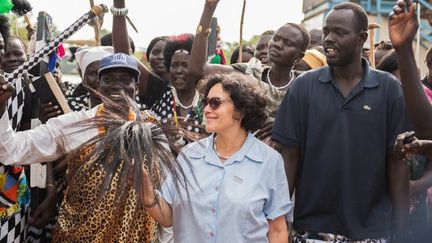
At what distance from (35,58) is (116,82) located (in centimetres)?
64

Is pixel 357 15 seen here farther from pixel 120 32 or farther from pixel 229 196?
pixel 120 32

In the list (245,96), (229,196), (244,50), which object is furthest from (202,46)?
(244,50)

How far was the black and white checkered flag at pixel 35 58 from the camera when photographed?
15.0ft

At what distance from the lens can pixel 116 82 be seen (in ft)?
16.7

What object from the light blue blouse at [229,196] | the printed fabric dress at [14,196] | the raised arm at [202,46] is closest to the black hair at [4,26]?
the printed fabric dress at [14,196]

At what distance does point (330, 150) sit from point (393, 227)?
1.94 feet

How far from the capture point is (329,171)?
179 inches

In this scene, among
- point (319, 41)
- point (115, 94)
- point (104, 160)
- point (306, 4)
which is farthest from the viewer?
point (306, 4)

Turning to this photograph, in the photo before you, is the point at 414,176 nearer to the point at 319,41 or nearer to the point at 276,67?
the point at 276,67

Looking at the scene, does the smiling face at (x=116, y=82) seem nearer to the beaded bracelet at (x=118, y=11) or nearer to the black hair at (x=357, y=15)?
the beaded bracelet at (x=118, y=11)

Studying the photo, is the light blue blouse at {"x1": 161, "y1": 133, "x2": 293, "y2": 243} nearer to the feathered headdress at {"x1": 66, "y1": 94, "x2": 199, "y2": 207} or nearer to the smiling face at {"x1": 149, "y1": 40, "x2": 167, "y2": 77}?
the feathered headdress at {"x1": 66, "y1": 94, "x2": 199, "y2": 207}

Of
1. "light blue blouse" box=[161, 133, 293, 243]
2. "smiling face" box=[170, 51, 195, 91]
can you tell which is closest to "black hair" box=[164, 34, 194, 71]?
"smiling face" box=[170, 51, 195, 91]

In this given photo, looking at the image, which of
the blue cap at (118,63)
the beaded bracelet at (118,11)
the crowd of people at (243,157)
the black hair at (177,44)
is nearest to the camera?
the crowd of people at (243,157)

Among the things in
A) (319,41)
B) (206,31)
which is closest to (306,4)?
(319,41)
